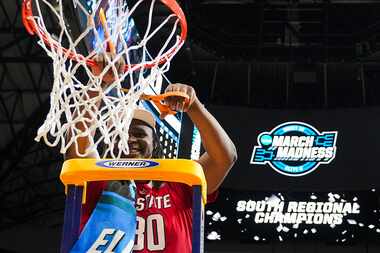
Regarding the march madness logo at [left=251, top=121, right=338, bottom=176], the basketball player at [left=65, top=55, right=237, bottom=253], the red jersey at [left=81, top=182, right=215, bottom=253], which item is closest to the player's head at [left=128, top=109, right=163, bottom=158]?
the basketball player at [left=65, top=55, right=237, bottom=253]

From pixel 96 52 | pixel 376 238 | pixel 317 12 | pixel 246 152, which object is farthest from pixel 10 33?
pixel 96 52

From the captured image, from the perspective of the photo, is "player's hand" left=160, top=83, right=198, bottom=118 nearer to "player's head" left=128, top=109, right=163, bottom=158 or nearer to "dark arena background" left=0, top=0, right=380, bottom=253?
"player's head" left=128, top=109, right=163, bottom=158

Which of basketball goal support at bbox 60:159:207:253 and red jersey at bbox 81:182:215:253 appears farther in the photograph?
red jersey at bbox 81:182:215:253

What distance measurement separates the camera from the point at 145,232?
6.95 feet

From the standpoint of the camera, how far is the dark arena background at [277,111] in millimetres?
8508

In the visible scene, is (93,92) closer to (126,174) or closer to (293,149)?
(126,174)

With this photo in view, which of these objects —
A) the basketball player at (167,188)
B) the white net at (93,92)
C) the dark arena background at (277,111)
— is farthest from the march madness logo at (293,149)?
the basketball player at (167,188)

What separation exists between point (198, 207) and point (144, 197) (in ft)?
1.20

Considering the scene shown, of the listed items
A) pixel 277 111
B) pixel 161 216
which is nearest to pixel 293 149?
pixel 277 111

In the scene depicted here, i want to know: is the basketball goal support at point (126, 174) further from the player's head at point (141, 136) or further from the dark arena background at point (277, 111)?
the dark arena background at point (277, 111)

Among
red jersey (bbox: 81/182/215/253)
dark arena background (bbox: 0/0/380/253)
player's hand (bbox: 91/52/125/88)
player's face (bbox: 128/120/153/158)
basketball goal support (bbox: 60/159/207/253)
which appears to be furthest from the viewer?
dark arena background (bbox: 0/0/380/253)

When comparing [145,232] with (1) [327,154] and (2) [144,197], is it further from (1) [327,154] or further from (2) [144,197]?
(1) [327,154]

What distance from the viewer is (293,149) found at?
8680 mm

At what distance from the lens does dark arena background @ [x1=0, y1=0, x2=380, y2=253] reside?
27.9 feet
